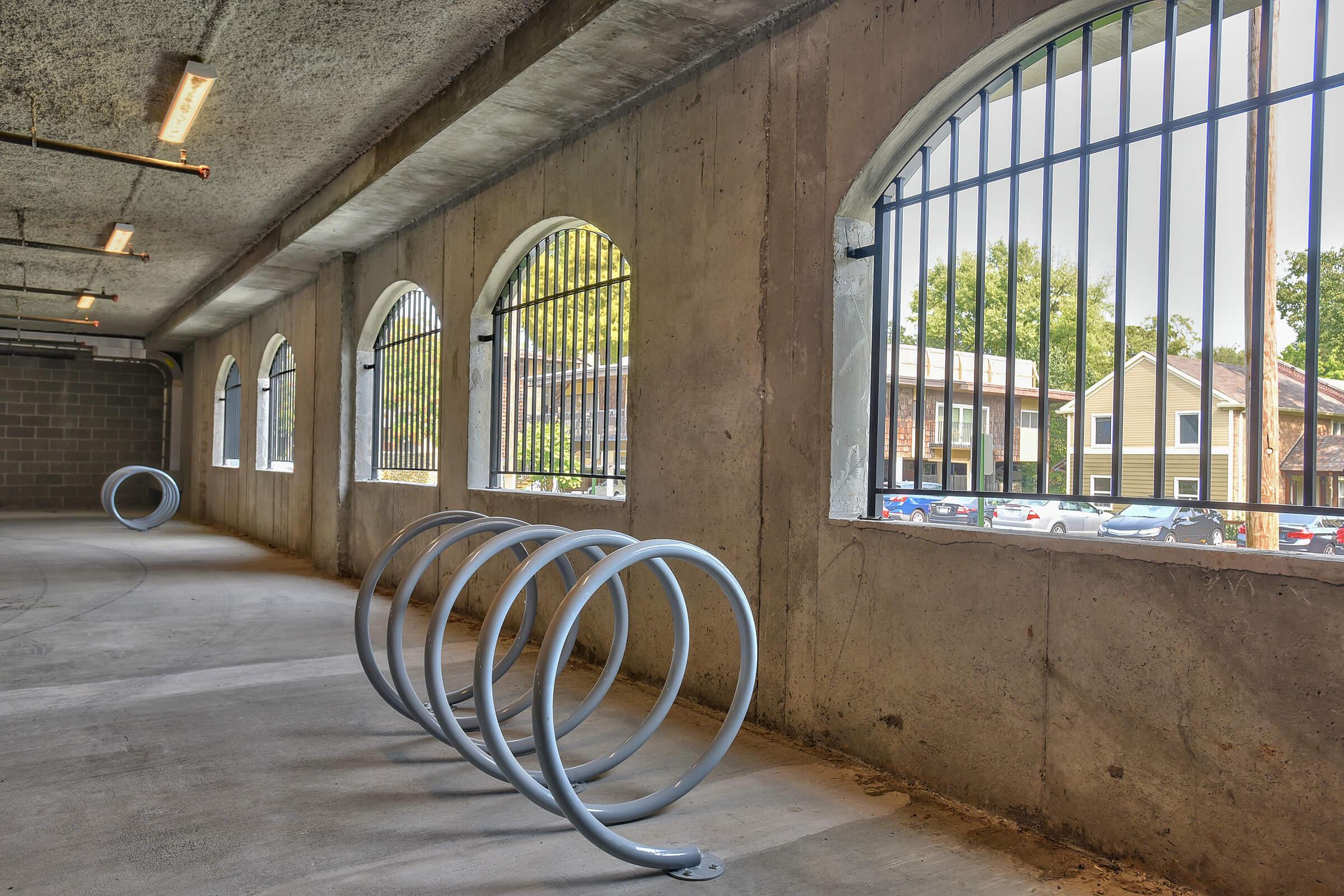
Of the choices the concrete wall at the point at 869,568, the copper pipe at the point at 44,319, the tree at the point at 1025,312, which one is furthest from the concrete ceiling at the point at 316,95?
the copper pipe at the point at 44,319

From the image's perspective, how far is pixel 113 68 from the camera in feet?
17.1

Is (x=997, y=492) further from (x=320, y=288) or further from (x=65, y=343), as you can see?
(x=65, y=343)

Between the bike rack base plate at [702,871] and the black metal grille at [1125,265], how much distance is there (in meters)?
1.55

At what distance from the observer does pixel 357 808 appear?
3.07 meters

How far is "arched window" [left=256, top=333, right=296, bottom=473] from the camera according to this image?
12.3 metres

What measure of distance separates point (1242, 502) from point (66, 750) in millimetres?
4249

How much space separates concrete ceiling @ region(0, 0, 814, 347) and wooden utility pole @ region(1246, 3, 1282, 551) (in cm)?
182

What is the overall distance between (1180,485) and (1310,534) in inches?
15.4

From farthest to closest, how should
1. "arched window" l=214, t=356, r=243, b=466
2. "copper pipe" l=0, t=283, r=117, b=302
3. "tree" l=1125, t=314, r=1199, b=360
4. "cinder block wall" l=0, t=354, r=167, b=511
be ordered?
"cinder block wall" l=0, t=354, r=167, b=511 → "arched window" l=214, t=356, r=243, b=466 → "copper pipe" l=0, t=283, r=117, b=302 → "tree" l=1125, t=314, r=1199, b=360

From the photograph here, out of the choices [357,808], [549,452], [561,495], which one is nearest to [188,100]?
[549,452]

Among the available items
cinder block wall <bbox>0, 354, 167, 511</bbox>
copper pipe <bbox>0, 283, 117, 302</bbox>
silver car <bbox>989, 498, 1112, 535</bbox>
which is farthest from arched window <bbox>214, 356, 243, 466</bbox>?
silver car <bbox>989, 498, 1112, 535</bbox>

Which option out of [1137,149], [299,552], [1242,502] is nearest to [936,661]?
[1242,502]

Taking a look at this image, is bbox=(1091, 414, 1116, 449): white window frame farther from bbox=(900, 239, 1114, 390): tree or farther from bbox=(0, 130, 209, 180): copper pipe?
bbox=(0, 130, 209, 180): copper pipe

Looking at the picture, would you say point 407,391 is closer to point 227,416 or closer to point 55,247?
point 55,247
